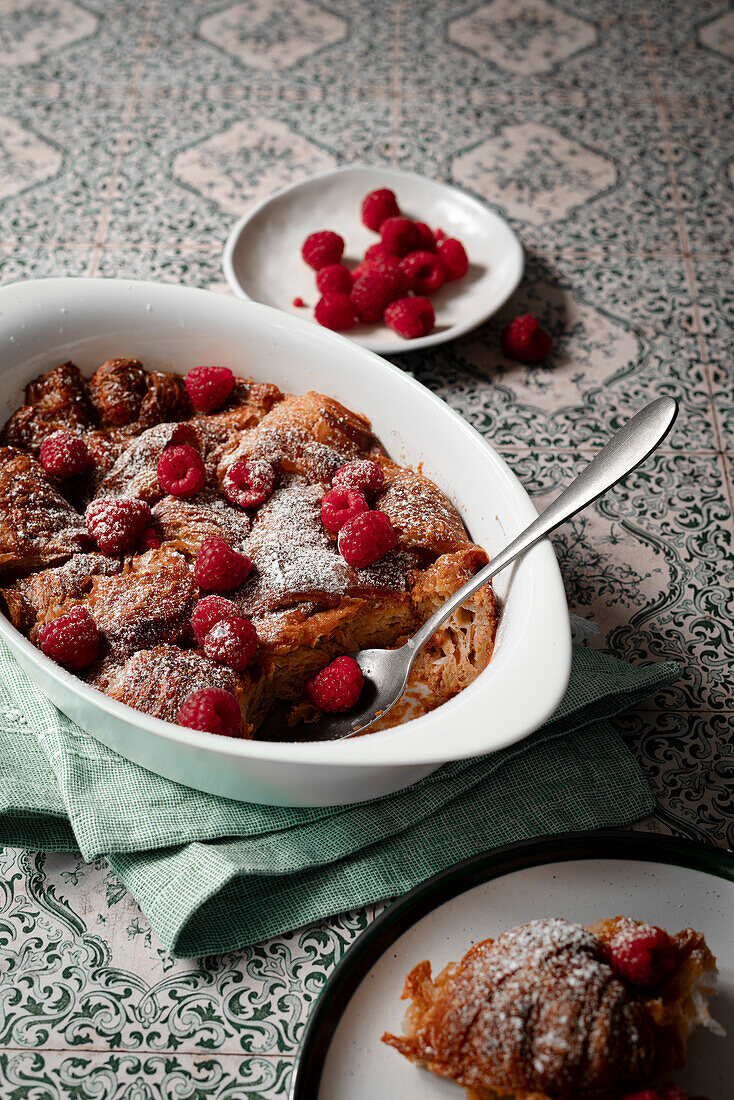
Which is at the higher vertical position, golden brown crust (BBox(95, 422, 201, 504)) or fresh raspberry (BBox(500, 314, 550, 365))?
golden brown crust (BBox(95, 422, 201, 504))

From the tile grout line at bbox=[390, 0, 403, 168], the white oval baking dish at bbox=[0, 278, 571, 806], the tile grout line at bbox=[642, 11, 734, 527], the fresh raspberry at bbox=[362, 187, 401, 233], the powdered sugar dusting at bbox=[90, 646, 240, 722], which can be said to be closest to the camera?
the white oval baking dish at bbox=[0, 278, 571, 806]

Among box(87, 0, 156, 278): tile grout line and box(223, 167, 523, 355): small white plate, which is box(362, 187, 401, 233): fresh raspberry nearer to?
box(223, 167, 523, 355): small white plate

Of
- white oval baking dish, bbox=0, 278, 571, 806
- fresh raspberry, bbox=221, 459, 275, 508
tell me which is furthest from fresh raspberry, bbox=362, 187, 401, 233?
fresh raspberry, bbox=221, 459, 275, 508

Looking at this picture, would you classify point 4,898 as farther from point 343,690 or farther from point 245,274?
point 245,274

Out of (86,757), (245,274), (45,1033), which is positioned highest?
(245,274)

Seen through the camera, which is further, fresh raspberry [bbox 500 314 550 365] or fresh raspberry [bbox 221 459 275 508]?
fresh raspberry [bbox 500 314 550 365]

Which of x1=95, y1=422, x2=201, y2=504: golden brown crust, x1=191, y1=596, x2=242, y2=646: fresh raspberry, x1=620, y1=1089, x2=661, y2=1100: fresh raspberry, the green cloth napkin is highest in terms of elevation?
x1=95, y1=422, x2=201, y2=504: golden brown crust

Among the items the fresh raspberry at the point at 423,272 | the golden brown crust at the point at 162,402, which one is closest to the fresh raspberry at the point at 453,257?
the fresh raspberry at the point at 423,272

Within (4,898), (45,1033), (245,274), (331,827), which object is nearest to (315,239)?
(245,274)
